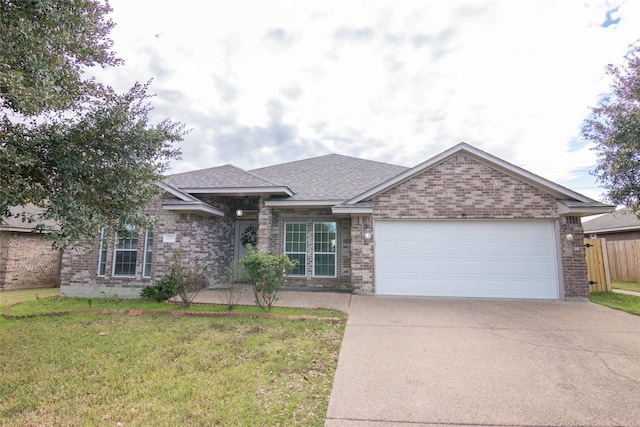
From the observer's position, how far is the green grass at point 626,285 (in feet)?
39.5

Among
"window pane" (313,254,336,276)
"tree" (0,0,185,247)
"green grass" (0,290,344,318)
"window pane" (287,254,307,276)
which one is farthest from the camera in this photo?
"window pane" (287,254,307,276)

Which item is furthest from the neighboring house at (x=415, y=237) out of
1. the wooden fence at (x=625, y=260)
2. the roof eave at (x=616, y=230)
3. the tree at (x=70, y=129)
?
the roof eave at (x=616, y=230)

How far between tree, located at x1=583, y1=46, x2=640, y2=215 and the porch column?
1023 centimetres

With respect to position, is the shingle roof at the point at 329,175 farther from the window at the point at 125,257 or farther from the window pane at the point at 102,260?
the window pane at the point at 102,260

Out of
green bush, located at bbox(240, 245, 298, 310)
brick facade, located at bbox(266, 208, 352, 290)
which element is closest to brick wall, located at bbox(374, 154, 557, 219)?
brick facade, located at bbox(266, 208, 352, 290)

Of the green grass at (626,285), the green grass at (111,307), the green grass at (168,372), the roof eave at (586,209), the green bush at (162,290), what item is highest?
the roof eave at (586,209)

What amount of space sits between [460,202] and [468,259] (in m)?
1.77

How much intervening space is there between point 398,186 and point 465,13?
4.87m

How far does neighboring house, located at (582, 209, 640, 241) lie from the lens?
16750 mm

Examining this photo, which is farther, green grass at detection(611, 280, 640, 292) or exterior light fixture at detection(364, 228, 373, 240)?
green grass at detection(611, 280, 640, 292)

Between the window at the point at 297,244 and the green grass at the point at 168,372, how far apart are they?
433 centimetres

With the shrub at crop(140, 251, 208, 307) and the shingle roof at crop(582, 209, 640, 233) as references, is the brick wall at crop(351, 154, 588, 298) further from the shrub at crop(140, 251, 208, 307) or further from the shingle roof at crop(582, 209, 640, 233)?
the shingle roof at crop(582, 209, 640, 233)

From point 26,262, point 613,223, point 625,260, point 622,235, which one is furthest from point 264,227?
point 613,223

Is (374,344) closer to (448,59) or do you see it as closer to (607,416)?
(607,416)
